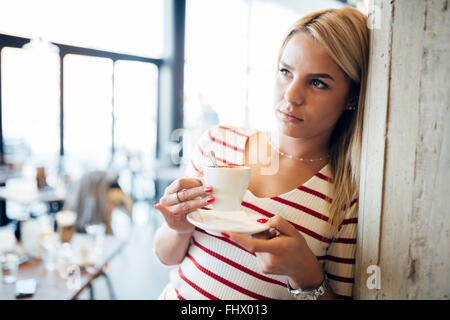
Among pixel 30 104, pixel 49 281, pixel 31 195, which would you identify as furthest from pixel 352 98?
pixel 30 104

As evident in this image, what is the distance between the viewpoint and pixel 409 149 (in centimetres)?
69

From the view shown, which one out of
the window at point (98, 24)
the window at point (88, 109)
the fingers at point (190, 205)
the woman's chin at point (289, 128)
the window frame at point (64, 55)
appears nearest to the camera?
the fingers at point (190, 205)

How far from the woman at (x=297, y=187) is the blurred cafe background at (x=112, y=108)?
3.30 ft

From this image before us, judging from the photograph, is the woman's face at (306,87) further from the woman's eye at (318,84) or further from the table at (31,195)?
the table at (31,195)

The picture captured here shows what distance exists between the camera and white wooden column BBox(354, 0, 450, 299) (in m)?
0.64

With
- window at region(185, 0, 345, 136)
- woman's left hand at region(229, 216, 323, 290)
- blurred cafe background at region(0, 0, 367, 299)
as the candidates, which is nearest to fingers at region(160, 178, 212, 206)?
woman's left hand at region(229, 216, 323, 290)

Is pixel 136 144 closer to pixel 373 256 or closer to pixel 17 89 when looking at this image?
pixel 17 89

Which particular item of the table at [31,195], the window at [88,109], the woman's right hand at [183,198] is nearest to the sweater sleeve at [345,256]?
the woman's right hand at [183,198]

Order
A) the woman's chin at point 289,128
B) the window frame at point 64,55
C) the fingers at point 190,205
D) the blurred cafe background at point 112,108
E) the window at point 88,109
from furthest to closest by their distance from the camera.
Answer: the window at point 88,109 → the window frame at point 64,55 → the blurred cafe background at point 112,108 → the woman's chin at point 289,128 → the fingers at point 190,205

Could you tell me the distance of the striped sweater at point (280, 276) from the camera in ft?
3.13

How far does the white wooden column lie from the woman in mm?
124
